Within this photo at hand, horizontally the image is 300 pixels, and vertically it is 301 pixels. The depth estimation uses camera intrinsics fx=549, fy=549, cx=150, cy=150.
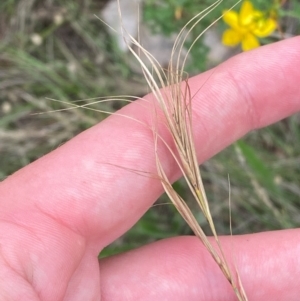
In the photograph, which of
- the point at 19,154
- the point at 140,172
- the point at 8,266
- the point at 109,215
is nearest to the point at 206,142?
the point at 140,172

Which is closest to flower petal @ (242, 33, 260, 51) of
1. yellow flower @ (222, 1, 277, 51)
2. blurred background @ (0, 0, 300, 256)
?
yellow flower @ (222, 1, 277, 51)

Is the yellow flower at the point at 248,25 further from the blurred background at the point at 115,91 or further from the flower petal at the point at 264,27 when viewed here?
the blurred background at the point at 115,91

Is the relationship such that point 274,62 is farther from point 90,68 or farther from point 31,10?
point 31,10

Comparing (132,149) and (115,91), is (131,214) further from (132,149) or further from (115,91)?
(115,91)

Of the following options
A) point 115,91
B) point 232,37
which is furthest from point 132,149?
point 115,91

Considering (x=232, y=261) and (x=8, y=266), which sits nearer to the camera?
(x=8, y=266)
